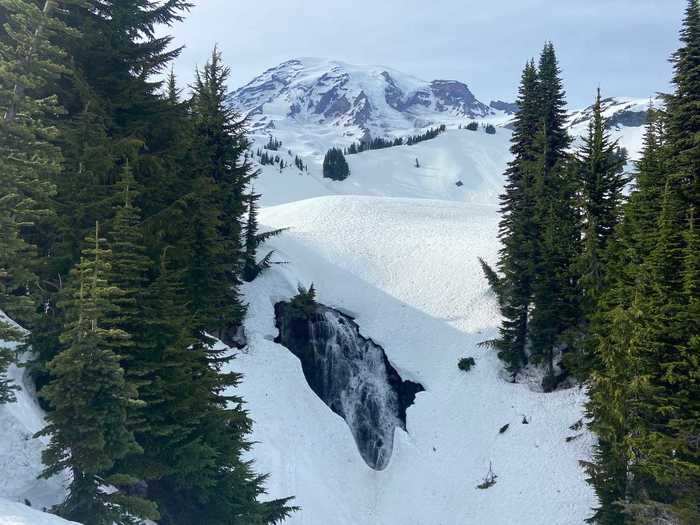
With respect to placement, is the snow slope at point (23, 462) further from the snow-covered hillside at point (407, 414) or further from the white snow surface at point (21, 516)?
the white snow surface at point (21, 516)

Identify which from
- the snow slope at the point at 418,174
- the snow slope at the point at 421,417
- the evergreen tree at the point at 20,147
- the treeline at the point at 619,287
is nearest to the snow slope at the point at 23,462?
the evergreen tree at the point at 20,147

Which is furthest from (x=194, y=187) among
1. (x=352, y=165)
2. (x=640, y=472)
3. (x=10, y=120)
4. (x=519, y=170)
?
(x=352, y=165)

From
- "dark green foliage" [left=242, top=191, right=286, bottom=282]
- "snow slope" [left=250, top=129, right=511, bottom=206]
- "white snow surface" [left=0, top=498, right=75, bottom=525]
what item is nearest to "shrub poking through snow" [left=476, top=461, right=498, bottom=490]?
"dark green foliage" [left=242, top=191, right=286, bottom=282]

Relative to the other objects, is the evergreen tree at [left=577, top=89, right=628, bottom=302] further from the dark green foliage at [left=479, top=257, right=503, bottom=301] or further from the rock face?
the rock face

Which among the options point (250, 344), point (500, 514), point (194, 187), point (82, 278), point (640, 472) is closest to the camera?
point (82, 278)

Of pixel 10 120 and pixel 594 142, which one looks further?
pixel 594 142

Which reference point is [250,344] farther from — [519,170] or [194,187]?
[519,170]

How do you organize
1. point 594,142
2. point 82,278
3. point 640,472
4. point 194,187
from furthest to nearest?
point 594,142, point 194,187, point 640,472, point 82,278
